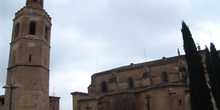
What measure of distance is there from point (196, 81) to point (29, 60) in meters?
19.2

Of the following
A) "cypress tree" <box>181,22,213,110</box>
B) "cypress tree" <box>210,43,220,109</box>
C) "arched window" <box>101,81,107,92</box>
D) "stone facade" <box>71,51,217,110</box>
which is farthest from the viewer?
"arched window" <box>101,81,107,92</box>

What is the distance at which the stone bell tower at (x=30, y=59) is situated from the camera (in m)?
23.6

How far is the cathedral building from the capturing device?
23547 millimetres

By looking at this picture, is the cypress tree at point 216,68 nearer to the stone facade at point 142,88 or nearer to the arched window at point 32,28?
the stone facade at point 142,88

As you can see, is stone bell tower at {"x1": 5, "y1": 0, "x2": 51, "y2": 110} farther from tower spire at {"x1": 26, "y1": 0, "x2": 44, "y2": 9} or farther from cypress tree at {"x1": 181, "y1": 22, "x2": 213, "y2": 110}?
cypress tree at {"x1": 181, "y1": 22, "x2": 213, "y2": 110}

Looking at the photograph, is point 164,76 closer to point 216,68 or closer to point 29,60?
point 216,68

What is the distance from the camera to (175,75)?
28.0 metres

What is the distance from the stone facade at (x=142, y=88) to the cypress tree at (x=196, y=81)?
7.17m

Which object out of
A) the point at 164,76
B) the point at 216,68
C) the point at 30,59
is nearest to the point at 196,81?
the point at 216,68

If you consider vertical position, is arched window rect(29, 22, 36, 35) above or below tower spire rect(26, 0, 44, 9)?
below

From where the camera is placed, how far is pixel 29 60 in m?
25.3

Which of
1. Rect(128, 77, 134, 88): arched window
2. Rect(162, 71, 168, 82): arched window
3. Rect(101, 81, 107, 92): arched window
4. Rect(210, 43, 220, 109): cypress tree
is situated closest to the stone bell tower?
Rect(101, 81, 107, 92): arched window

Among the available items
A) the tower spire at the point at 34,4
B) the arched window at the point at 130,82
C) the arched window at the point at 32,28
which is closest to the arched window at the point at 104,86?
the arched window at the point at 130,82

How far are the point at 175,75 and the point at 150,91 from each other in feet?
19.4
